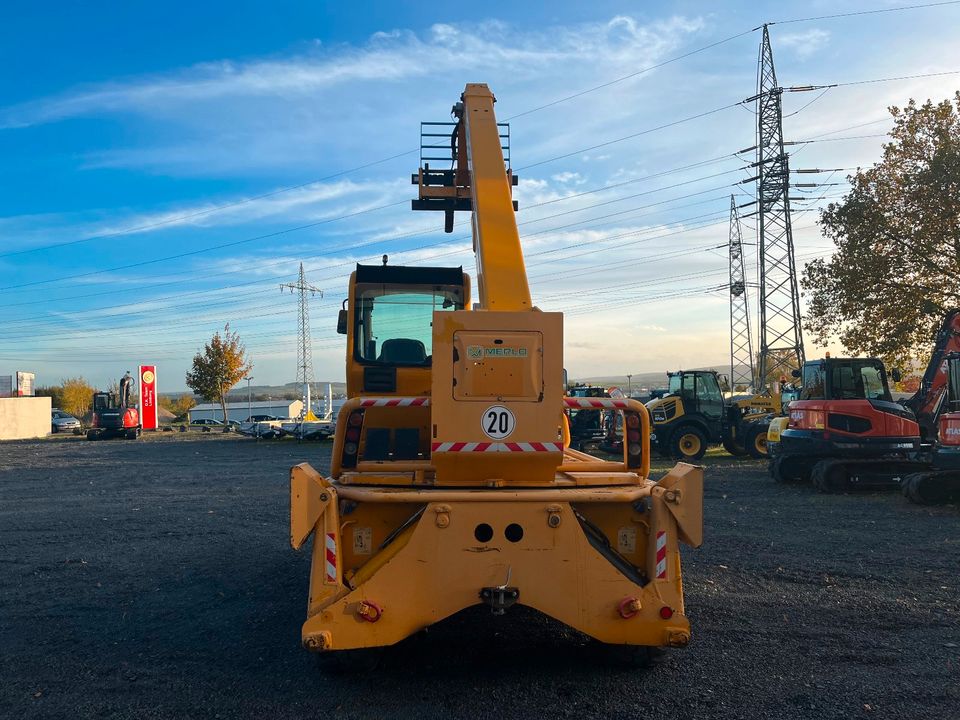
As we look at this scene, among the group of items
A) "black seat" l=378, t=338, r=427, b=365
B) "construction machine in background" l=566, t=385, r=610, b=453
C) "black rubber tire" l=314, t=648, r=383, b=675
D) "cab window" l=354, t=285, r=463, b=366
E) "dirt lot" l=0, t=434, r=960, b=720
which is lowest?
"dirt lot" l=0, t=434, r=960, b=720

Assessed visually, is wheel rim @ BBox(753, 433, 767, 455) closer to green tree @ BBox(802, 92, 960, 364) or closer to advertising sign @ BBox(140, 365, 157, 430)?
green tree @ BBox(802, 92, 960, 364)

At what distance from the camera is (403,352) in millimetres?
7219

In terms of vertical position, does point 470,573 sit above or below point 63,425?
above

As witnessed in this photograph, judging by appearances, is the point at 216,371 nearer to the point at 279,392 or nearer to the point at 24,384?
the point at 24,384

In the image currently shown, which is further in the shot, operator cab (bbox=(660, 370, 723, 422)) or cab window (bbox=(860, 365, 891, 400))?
operator cab (bbox=(660, 370, 723, 422))

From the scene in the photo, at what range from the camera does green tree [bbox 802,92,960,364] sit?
2431 centimetres

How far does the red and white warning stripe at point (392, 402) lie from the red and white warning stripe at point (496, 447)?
1.71 feet

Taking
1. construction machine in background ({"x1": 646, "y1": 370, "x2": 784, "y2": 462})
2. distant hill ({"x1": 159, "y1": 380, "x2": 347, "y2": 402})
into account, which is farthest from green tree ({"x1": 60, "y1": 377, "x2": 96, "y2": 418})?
construction machine in background ({"x1": 646, "y1": 370, "x2": 784, "y2": 462})

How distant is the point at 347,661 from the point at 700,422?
17716mm

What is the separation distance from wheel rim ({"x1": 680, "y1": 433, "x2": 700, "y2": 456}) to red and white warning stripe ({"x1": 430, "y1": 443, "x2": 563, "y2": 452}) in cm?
1719

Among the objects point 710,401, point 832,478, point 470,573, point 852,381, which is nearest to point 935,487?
point 832,478

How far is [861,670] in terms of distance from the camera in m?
5.02

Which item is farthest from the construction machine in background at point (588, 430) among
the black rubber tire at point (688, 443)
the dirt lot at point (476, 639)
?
the dirt lot at point (476, 639)

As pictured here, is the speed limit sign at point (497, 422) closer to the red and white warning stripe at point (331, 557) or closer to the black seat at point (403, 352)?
the red and white warning stripe at point (331, 557)
